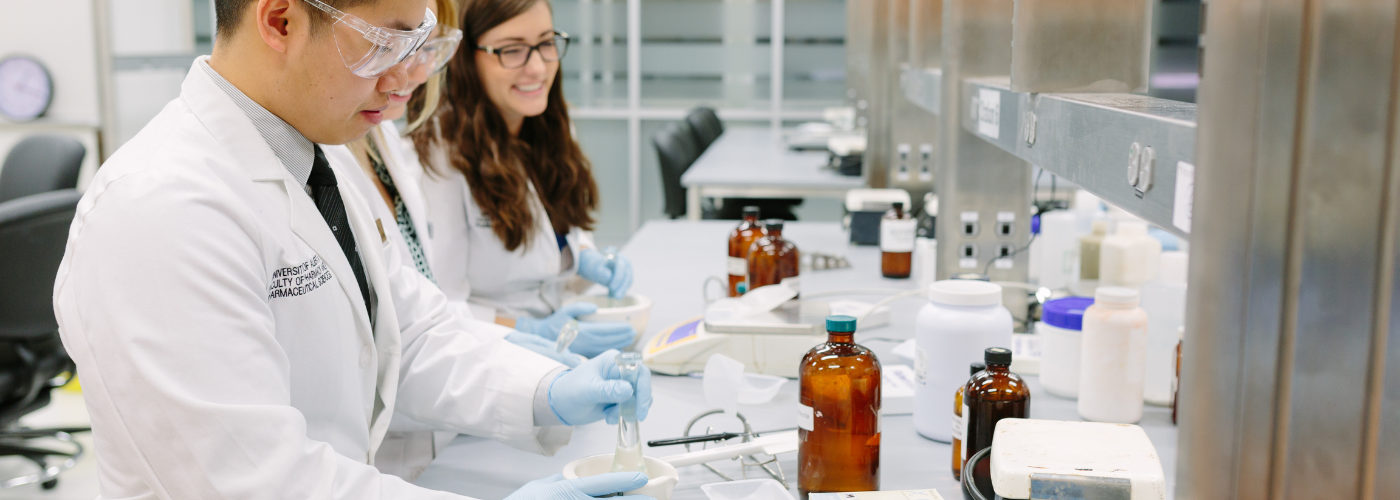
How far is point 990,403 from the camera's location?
1086mm

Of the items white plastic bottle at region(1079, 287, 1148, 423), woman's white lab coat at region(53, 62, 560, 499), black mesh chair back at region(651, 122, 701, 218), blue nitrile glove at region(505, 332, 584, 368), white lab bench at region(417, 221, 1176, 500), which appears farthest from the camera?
black mesh chair back at region(651, 122, 701, 218)

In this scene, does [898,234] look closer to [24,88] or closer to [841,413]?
[841,413]

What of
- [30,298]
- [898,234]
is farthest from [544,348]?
[30,298]

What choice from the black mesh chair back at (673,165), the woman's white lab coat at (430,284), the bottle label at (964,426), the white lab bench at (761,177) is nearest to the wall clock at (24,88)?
the black mesh chair back at (673,165)

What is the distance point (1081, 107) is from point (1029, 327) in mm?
937

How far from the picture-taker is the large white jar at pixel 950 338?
1257 mm

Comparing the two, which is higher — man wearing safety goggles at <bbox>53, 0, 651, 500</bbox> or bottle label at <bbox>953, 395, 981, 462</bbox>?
man wearing safety goggles at <bbox>53, 0, 651, 500</bbox>

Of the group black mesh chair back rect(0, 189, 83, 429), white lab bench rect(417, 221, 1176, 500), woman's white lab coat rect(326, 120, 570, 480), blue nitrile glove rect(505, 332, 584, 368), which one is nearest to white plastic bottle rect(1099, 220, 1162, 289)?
white lab bench rect(417, 221, 1176, 500)

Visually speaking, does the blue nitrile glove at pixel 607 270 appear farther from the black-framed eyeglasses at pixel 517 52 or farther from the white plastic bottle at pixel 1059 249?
the white plastic bottle at pixel 1059 249

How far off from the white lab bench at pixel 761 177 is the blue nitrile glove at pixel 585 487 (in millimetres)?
2892

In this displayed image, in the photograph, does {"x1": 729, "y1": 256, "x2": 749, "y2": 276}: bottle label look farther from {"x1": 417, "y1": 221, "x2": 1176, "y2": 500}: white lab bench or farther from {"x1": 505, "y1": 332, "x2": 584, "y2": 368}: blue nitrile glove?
{"x1": 505, "y1": 332, "x2": 584, "y2": 368}: blue nitrile glove

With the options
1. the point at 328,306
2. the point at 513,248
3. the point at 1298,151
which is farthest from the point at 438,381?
the point at 1298,151

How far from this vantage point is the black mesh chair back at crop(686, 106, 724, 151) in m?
5.59

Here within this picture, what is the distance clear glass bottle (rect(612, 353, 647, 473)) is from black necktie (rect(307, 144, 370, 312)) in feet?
1.05
